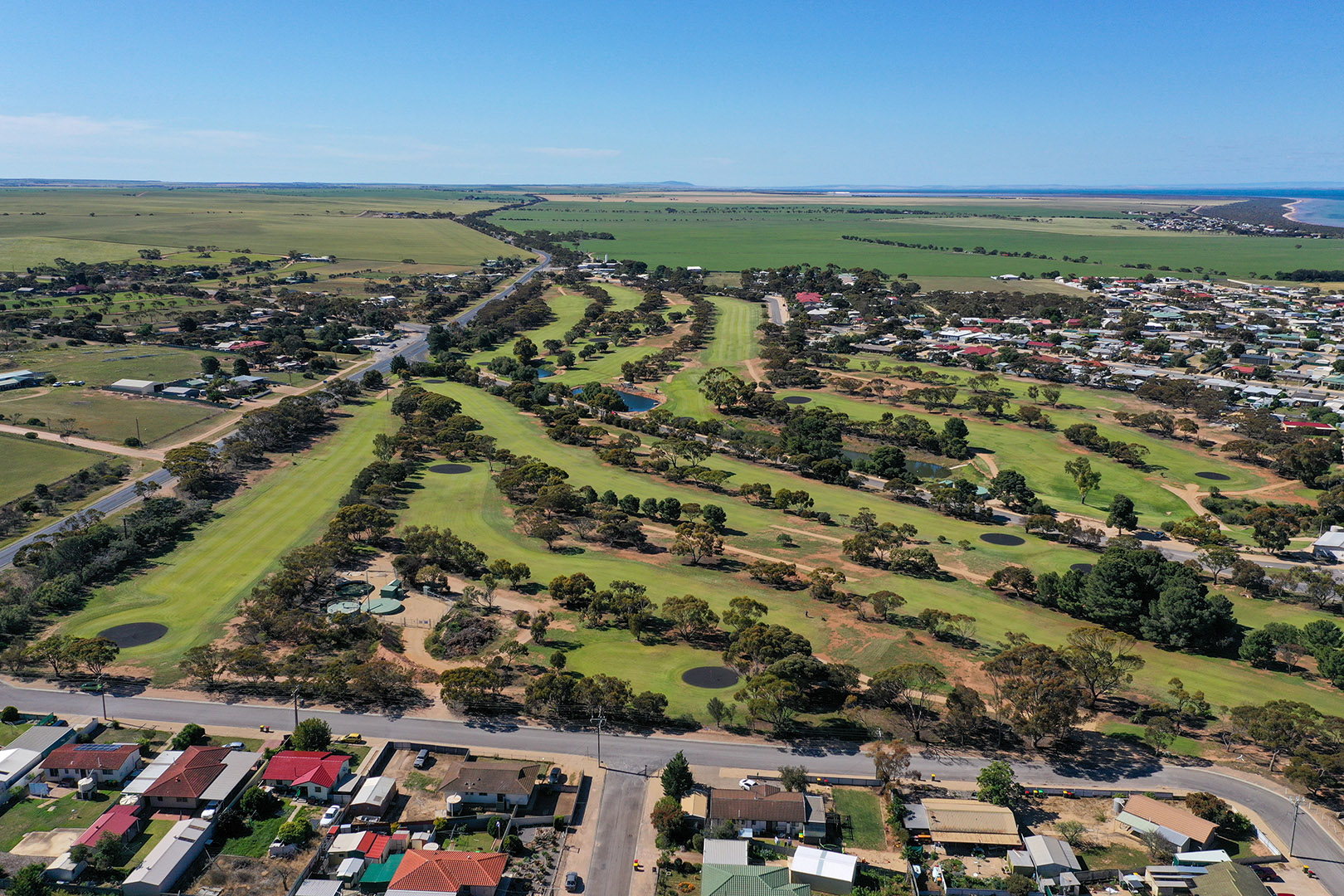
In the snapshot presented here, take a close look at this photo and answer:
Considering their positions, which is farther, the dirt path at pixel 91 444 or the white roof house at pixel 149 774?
the dirt path at pixel 91 444

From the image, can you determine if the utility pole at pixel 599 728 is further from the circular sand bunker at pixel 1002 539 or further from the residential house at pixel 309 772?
the circular sand bunker at pixel 1002 539

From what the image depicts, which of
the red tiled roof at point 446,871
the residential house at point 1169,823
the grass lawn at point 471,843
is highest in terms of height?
the red tiled roof at point 446,871

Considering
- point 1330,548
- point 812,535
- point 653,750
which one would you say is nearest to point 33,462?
point 653,750

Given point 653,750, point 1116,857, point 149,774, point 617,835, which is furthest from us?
point 653,750

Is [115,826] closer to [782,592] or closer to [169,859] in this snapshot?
[169,859]

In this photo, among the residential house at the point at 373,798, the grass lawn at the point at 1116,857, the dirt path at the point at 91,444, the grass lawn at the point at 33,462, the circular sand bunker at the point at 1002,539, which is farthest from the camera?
the dirt path at the point at 91,444

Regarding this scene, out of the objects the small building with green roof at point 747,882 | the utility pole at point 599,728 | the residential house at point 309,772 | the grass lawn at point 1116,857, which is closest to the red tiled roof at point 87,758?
the residential house at point 309,772

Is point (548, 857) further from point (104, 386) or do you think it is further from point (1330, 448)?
point (104, 386)
